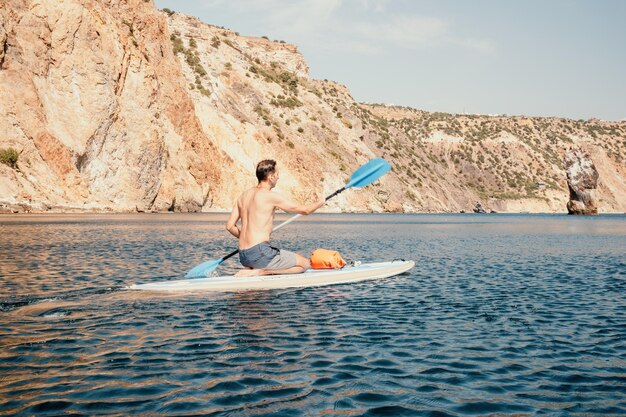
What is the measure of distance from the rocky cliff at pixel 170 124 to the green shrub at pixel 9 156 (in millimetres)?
975

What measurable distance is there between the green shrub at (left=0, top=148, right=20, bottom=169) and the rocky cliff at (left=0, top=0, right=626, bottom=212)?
975 millimetres

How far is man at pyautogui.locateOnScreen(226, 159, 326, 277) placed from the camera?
485 inches

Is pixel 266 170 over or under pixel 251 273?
over

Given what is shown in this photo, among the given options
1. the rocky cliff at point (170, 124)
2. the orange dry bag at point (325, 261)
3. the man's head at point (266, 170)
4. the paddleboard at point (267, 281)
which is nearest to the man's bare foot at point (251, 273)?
the paddleboard at point (267, 281)

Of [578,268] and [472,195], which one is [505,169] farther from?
[578,268]

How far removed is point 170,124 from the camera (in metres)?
69.8

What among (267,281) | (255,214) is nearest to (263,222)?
(255,214)

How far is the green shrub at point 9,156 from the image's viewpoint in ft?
159

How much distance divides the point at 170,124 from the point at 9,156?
23.1 metres

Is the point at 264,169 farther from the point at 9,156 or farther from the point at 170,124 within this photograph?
the point at 170,124

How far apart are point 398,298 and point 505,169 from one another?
150008mm

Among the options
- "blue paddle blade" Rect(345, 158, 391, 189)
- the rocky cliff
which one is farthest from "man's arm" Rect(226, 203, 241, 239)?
the rocky cliff

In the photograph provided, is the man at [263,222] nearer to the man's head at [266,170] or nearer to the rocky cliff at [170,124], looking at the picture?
the man's head at [266,170]

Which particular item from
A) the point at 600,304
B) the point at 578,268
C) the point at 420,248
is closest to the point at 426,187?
the point at 420,248
